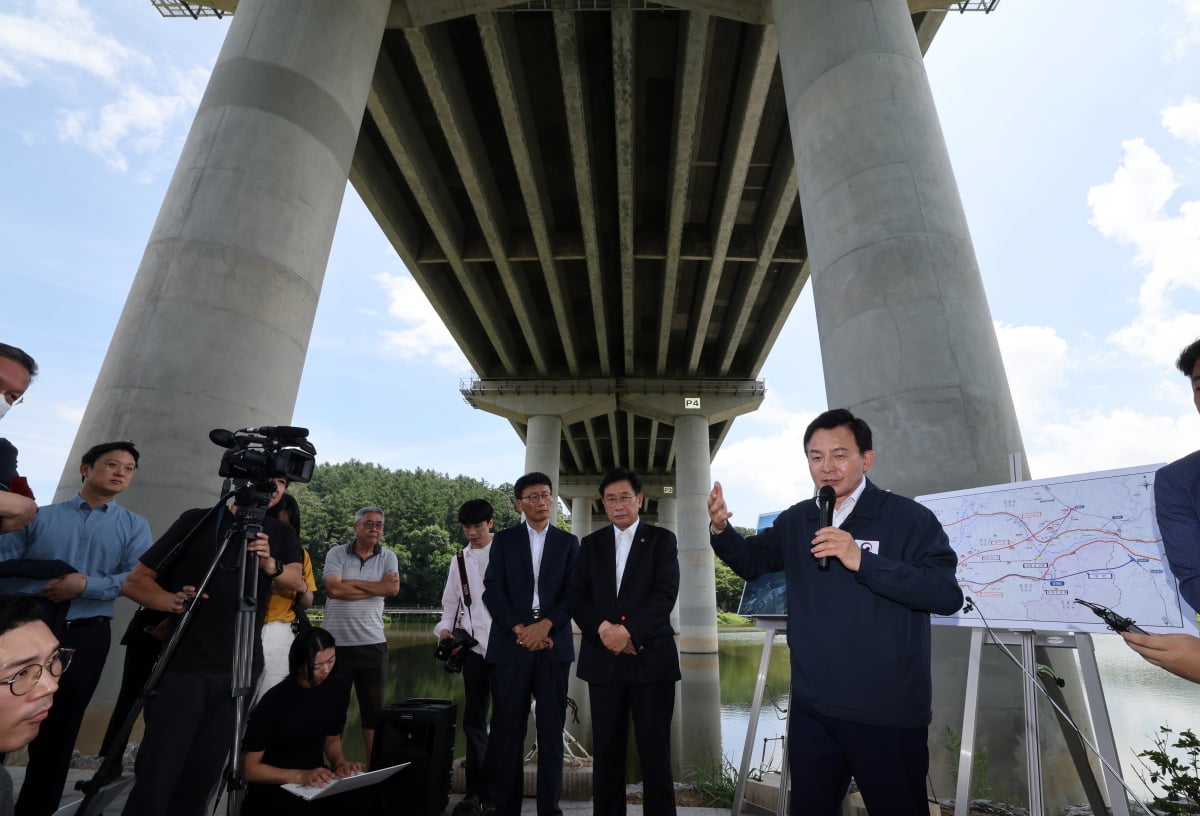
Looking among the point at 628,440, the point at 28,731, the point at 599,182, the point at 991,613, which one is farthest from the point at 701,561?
the point at 28,731

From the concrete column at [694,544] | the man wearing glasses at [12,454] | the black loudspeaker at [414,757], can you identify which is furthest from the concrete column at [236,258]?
the concrete column at [694,544]

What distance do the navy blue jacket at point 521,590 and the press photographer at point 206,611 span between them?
57.0 inches

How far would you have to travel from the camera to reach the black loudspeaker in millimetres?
3785

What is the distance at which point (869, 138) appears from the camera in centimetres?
675

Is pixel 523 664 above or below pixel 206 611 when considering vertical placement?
below

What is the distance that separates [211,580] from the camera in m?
2.91

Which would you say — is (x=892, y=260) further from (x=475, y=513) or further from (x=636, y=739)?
(x=636, y=739)

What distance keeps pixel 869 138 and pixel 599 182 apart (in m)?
12.0

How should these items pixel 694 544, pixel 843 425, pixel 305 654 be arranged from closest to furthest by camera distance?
pixel 843 425 < pixel 305 654 < pixel 694 544

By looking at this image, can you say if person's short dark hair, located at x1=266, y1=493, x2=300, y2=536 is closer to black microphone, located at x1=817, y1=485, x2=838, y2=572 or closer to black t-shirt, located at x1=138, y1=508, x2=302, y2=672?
black t-shirt, located at x1=138, y1=508, x2=302, y2=672

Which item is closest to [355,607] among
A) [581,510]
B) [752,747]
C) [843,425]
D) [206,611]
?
[206,611]

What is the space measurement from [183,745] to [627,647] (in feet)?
7.07

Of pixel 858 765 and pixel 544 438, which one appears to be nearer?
pixel 858 765

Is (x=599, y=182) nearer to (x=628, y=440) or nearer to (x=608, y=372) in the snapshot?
(x=608, y=372)
